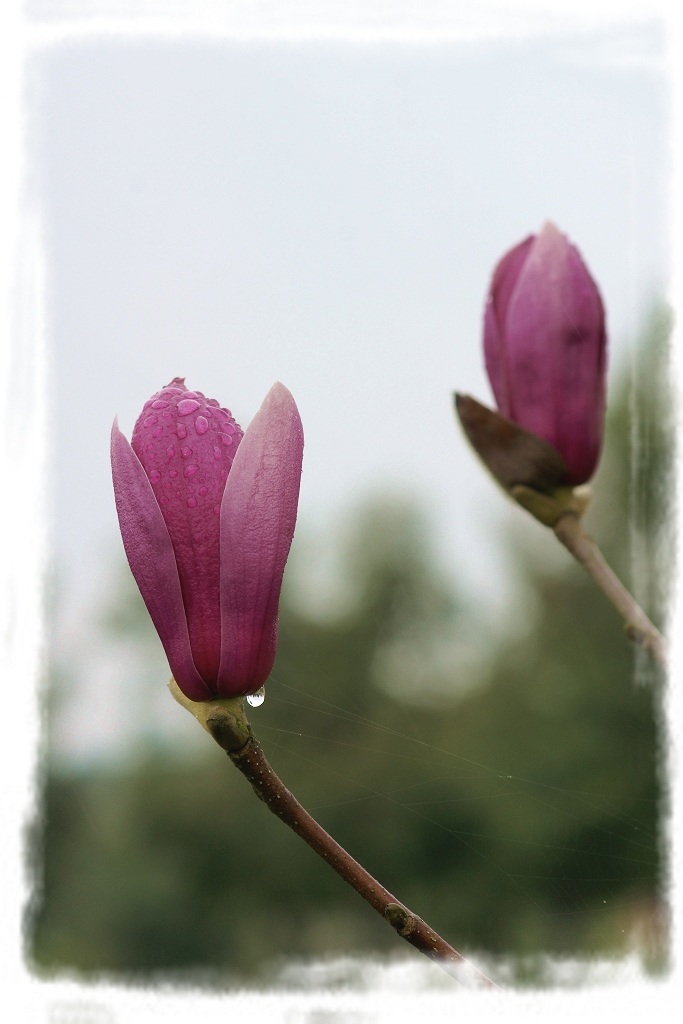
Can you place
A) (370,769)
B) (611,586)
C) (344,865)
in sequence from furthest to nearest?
(370,769)
(611,586)
(344,865)

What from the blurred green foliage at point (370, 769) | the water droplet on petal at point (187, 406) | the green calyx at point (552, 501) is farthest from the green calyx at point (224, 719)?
the blurred green foliage at point (370, 769)

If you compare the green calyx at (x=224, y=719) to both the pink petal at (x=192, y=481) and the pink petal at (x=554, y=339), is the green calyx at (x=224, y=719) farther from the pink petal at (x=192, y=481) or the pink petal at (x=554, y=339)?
the pink petal at (x=554, y=339)

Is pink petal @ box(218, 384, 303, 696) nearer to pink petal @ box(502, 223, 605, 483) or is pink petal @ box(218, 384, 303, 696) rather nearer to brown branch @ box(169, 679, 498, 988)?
brown branch @ box(169, 679, 498, 988)

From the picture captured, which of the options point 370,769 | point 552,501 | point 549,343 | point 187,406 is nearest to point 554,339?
point 549,343

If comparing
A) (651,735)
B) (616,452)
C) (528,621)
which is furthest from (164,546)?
(528,621)

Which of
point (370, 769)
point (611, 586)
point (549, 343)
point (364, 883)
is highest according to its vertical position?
point (549, 343)

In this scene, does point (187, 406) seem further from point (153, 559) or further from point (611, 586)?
point (611, 586)

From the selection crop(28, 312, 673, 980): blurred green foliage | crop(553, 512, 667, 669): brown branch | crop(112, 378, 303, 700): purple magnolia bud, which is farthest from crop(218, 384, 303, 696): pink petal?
crop(28, 312, 673, 980): blurred green foliage
